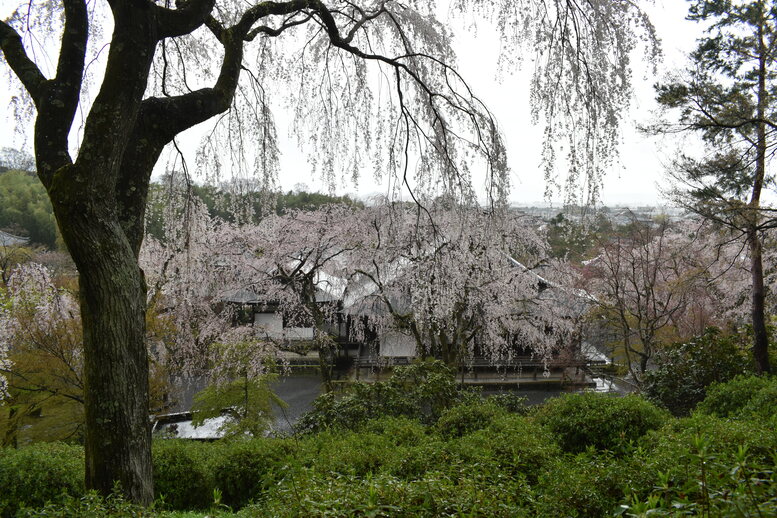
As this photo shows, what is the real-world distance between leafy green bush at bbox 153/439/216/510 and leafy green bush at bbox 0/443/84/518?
85 cm

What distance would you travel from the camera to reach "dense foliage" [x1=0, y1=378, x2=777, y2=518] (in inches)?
75.6

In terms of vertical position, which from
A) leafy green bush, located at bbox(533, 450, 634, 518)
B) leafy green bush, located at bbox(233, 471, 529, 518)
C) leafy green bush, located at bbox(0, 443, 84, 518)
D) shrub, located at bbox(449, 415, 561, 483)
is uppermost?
leafy green bush, located at bbox(233, 471, 529, 518)

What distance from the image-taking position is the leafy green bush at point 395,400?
6.52 metres

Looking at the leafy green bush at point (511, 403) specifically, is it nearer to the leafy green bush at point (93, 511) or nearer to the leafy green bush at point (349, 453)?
the leafy green bush at point (349, 453)

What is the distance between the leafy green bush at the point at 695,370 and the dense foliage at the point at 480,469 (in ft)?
5.58

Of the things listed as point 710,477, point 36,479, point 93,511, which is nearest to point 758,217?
point 710,477

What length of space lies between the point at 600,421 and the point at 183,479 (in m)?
4.41

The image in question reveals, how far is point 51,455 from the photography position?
4867mm

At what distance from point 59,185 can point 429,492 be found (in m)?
2.61

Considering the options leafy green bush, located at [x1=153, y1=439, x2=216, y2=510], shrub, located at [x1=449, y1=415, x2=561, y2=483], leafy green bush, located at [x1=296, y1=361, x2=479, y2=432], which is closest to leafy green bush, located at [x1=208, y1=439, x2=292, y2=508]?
leafy green bush, located at [x1=153, y1=439, x2=216, y2=510]

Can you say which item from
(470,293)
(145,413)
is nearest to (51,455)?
(145,413)

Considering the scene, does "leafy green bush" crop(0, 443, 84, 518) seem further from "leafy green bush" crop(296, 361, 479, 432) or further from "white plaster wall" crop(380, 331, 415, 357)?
"white plaster wall" crop(380, 331, 415, 357)

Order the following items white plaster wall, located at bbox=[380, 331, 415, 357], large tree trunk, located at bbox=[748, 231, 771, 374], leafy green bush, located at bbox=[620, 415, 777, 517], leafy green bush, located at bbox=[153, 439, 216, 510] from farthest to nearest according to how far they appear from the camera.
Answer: white plaster wall, located at bbox=[380, 331, 415, 357]
large tree trunk, located at bbox=[748, 231, 771, 374]
leafy green bush, located at bbox=[153, 439, 216, 510]
leafy green bush, located at bbox=[620, 415, 777, 517]

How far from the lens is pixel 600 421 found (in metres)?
4.63
